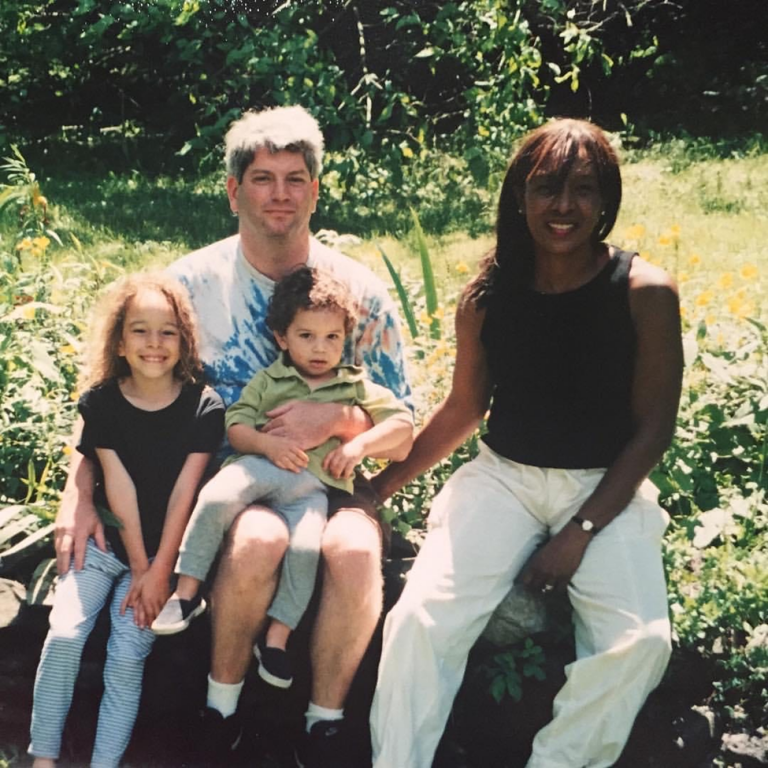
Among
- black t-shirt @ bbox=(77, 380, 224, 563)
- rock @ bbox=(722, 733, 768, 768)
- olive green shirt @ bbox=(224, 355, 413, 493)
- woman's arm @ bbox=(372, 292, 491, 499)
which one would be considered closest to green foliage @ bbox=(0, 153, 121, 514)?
black t-shirt @ bbox=(77, 380, 224, 563)

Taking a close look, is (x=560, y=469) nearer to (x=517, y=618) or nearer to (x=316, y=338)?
(x=517, y=618)

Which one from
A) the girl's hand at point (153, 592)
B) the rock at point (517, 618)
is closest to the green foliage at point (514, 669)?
the rock at point (517, 618)

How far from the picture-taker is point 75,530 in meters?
2.48

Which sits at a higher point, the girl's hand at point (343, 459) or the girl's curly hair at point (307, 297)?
the girl's curly hair at point (307, 297)

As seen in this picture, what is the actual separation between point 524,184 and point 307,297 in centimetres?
62

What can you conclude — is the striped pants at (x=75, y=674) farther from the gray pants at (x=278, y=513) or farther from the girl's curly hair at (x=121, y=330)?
the girl's curly hair at (x=121, y=330)

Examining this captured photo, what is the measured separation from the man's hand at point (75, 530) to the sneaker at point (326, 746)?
0.71 meters

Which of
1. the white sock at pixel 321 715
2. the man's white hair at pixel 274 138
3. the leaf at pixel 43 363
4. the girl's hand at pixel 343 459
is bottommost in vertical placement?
the white sock at pixel 321 715

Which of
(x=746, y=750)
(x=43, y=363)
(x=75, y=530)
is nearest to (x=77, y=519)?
(x=75, y=530)

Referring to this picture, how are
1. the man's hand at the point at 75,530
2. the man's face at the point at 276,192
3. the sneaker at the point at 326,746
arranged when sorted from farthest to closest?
the man's face at the point at 276,192 → the man's hand at the point at 75,530 → the sneaker at the point at 326,746

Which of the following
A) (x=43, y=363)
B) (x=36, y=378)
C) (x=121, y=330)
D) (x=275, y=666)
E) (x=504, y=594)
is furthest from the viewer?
(x=36, y=378)

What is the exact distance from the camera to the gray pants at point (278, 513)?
228 centimetres

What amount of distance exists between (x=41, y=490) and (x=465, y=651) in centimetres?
131

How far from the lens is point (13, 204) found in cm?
410
